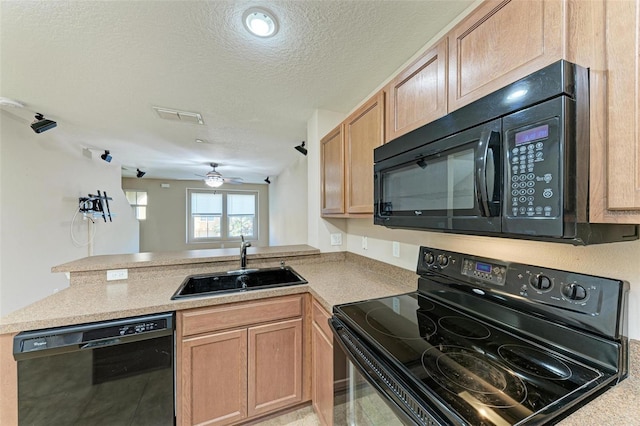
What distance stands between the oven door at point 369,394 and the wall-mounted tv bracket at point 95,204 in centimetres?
433

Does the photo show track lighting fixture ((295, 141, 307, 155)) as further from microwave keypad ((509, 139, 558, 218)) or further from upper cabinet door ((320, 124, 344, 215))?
microwave keypad ((509, 139, 558, 218))

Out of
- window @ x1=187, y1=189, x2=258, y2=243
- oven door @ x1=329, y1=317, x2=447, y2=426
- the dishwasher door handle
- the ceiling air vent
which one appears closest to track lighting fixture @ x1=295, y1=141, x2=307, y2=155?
the ceiling air vent

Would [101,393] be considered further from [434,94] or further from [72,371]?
[434,94]

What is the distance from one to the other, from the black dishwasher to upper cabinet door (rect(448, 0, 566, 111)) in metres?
1.84

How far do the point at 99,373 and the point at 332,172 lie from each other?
6.18 ft

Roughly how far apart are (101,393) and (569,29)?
237 cm

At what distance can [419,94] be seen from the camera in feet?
3.80

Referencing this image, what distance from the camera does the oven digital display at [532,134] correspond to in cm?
64

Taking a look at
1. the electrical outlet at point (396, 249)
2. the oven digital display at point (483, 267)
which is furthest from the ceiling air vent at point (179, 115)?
the oven digital display at point (483, 267)

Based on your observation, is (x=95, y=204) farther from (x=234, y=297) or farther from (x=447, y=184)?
(x=447, y=184)

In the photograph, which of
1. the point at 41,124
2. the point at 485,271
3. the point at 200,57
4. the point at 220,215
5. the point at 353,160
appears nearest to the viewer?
the point at 485,271

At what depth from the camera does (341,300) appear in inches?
54.6

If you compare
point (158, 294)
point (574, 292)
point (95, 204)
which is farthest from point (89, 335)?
point (95, 204)

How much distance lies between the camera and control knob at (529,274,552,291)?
0.87 metres
